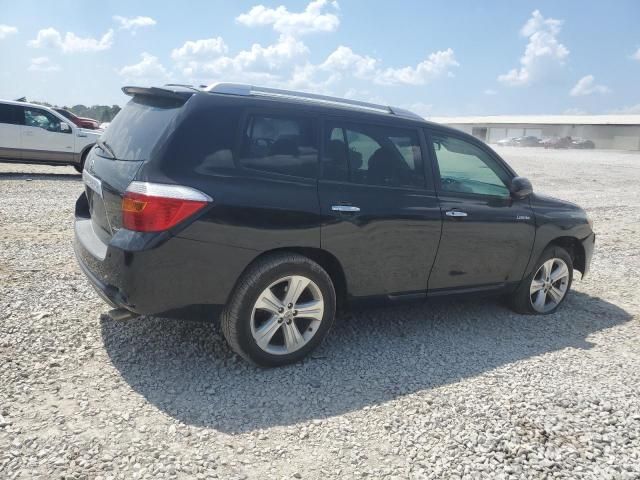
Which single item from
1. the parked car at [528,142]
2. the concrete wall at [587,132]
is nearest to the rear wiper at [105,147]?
the concrete wall at [587,132]

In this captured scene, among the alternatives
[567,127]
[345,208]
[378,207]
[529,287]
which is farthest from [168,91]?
[567,127]

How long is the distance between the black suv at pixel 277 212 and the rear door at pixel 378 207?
1 cm

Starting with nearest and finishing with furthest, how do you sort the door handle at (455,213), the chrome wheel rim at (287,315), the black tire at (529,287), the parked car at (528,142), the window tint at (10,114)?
the chrome wheel rim at (287,315)
the door handle at (455,213)
the black tire at (529,287)
the window tint at (10,114)
the parked car at (528,142)

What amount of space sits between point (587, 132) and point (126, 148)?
246ft

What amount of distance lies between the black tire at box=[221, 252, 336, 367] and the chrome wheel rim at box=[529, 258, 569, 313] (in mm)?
2573

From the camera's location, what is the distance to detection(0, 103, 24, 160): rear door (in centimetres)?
1300

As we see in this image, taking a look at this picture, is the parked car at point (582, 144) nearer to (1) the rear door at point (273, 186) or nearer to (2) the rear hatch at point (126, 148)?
(1) the rear door at point (273, 186)

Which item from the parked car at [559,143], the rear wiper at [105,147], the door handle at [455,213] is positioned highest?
the parked car at [559,143]

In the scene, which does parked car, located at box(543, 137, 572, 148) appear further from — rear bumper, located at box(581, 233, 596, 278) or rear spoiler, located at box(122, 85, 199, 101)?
rear spoiler, located at box(122, 85, 199, 101)

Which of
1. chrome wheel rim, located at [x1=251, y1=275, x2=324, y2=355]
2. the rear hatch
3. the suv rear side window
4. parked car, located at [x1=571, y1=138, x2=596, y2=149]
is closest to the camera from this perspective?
the rear hatch

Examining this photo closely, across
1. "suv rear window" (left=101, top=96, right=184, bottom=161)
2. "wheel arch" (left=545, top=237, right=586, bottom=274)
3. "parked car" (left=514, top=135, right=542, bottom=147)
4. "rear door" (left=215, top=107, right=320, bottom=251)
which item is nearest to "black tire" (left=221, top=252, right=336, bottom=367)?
"rear door" (left=215, top=107, right=320, bottom=251)

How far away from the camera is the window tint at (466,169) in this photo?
4.42 meters

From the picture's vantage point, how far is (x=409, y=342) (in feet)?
14.3

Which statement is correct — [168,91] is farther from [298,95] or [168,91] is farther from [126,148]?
[298,95]
